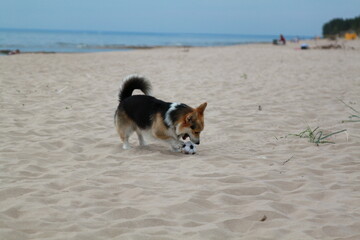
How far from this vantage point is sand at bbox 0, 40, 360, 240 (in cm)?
280

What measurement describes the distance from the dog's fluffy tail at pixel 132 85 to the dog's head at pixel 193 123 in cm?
110

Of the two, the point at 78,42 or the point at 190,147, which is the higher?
the point at 78,42

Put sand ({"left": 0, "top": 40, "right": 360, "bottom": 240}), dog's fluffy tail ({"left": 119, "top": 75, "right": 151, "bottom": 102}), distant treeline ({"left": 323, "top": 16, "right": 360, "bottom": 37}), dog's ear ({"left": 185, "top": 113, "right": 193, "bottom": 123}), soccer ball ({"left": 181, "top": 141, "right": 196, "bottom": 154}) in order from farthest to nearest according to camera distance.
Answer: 1. distant treeline ({"left": 323, "top": 16, "right": 360, "bottom": 37})
2. dog's fluffy tail ({"left": 119, "top": 75, "right": 151, "bottom": 102})
3. soccer ball ({"left": 181, "top": 141, "right": 196, "bottom": 154})
4. dog's ear ({"left": 185, "top": 113, "right": 193, "bottom": 123})
5. sand ({"left": 0, "top": 40, "right": 360, "bottom": 240})

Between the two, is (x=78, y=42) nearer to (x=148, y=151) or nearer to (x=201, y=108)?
(x=148, y=151)

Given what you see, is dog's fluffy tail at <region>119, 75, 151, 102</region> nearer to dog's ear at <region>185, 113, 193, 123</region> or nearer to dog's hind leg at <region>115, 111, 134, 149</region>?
dog's hind leg at <region>115, 111, 134, 149</region>

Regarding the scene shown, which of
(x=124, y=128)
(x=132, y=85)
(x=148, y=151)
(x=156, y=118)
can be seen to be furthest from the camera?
(x=132, y=85)

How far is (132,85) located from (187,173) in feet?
6.55

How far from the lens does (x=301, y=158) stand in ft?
15.2

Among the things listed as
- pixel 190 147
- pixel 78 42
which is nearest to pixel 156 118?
pixel 190 147

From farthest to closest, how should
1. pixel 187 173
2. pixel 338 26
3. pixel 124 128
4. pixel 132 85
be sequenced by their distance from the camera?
pixel 338 26 < pixel 132 85 < pixel 124 128 < pixel 187 173

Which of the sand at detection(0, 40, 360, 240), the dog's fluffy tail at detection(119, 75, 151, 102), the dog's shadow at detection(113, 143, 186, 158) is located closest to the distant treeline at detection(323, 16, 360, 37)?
the sand at detection(0, 40, 360, 240)

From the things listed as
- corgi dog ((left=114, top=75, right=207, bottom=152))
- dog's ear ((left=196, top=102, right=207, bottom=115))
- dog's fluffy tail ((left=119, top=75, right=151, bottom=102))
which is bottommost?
corgi dog ((left=114, top=75, right=207, bottom=152))

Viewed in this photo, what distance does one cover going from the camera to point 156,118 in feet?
16.8

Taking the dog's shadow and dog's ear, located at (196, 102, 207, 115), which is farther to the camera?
the dog's shadow
